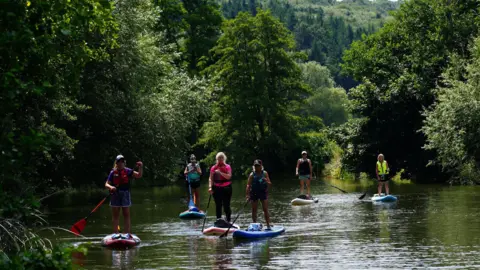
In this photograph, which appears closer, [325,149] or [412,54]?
[412,54]

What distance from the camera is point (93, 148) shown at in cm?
3269

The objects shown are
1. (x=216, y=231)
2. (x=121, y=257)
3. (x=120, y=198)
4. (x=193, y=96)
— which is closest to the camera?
(x=121, y=257)

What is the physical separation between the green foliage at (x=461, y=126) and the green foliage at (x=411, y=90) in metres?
5.92

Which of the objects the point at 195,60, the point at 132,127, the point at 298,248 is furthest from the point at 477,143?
the point at 195,60

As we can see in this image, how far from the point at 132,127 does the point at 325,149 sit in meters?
33.4

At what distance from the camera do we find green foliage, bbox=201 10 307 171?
6244 centimetres

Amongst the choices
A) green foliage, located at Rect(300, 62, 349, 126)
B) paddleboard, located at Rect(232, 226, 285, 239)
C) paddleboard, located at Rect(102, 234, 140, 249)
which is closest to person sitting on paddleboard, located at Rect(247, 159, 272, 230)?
paddleboard, located at Rect(232, 226, 285, 239)

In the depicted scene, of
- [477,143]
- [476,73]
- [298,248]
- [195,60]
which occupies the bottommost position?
[298,248]

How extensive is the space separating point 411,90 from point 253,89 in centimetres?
1607

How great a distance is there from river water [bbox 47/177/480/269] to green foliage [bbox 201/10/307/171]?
33175 mm

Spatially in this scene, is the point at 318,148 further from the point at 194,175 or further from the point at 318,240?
the point at 318,240

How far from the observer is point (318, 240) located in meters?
18.1

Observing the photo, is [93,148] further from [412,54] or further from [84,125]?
[412,54]

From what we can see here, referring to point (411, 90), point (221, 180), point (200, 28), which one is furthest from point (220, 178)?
point (200, 28)
